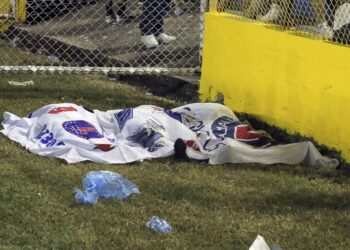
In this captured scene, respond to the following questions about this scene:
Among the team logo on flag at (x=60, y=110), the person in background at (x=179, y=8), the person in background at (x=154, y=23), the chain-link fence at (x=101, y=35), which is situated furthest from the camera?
the person in background at (x=179, y=8)

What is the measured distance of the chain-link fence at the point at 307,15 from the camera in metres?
5.79

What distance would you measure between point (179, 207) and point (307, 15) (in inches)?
99.2

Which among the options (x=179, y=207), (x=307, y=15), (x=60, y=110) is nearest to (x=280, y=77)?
(x=307, y=15)

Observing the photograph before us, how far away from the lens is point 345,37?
569 centimetres

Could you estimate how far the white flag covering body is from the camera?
557 cm

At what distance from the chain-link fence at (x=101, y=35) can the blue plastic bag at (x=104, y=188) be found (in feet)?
10.5

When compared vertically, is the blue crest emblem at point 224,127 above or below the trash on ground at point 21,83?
above

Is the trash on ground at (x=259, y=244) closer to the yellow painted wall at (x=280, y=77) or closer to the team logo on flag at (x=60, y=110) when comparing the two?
the yellow painted wall at (x=280, y=77)

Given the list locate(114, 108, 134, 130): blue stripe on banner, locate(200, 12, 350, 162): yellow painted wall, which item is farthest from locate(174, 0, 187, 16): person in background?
locate(114, 108, 134, 130): blue stripe on banner

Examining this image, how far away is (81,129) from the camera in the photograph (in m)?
5.84

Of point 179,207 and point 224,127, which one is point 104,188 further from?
point 224,127

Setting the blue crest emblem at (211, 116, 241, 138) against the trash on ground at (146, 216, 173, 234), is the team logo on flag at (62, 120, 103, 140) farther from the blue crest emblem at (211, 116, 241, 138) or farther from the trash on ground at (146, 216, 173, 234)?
the trash on ground at (146, 216, 173, 234)

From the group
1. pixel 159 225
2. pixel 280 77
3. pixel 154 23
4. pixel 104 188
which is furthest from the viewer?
pixel 154 23

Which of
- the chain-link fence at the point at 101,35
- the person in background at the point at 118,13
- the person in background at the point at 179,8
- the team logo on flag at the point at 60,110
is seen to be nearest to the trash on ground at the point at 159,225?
the team logo on flag at the point at 60,110
